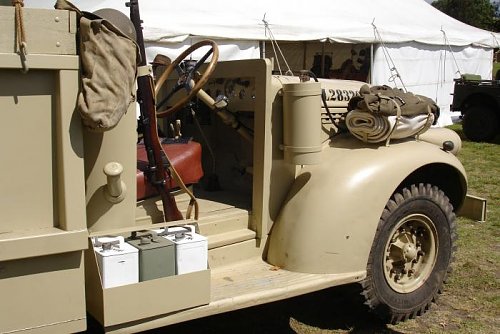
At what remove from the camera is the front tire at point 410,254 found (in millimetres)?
3434

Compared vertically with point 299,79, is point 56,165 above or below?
below

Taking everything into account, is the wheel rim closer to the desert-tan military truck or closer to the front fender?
the desert-tan military truck

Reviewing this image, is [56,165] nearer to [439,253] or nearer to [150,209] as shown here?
[150,209]

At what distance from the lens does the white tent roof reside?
32.6ft

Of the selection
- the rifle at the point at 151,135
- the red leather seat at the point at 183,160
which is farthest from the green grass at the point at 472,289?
the rifle at the point at 151,135

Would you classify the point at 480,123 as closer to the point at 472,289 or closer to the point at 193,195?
the point at 472,289

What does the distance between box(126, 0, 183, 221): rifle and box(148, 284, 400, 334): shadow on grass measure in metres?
0.99

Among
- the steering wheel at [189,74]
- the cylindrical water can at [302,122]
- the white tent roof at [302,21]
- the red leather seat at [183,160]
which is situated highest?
the white tent roof at [302,21]

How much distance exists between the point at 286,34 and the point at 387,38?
8.41ft

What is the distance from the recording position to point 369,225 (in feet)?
10.7

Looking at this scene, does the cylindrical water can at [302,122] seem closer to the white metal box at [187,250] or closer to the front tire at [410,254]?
the front tire at [410,254]

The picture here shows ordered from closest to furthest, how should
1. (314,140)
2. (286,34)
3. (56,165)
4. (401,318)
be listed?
(56,165) < (314,140) < (401,318) < (286,34)

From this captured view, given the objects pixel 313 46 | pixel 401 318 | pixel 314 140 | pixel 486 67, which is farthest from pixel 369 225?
pixel 486 67

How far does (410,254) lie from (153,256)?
68.6 inches
